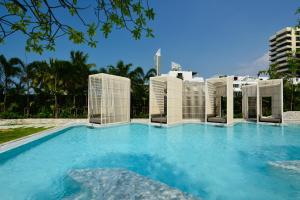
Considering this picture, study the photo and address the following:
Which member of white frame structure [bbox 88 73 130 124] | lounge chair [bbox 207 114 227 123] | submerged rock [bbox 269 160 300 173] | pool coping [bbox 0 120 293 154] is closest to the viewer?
submerged rock [bbox 269 160 300 173]

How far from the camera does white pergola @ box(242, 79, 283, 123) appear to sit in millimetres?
17203

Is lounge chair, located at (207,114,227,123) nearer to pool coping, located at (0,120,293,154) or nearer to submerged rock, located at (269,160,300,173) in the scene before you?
pool coping, located at (0,120,293,154)

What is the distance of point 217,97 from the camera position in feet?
63.5

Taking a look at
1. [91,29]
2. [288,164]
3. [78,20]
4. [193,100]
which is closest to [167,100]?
[193,100]

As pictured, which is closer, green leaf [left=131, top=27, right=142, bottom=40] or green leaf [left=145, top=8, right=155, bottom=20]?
green leaf [left=145, top=8, right=155, bottom=20]

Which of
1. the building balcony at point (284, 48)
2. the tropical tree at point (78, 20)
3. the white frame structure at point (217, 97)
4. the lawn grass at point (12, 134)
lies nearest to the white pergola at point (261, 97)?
the white frame structure at point (217, 97)

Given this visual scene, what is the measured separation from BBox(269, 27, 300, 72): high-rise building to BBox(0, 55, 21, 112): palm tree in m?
71.2

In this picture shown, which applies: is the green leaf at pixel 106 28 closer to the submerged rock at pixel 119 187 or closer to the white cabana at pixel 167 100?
the submerged rock at pixel 119 187

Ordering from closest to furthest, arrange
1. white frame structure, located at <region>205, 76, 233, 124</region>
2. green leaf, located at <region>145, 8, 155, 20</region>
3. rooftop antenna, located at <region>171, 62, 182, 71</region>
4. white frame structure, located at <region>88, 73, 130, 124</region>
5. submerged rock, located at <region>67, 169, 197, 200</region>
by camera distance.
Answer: green leaf, located at <region>145, 8, 155, 20</region> → submerged rock, located at <region>67, 169, 197, 200</region> → white frame structure, located at <region>88, 73, 130, 124</region> → white frame structure, located at <region>205, 76, 233, 124</region> → rooftop antenna, located at <region>171, 62, 182, 71</region>

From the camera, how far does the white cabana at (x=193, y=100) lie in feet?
60.7

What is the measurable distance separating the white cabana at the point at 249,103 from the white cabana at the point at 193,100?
4612 millimetres

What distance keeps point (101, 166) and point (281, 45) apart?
82286mm

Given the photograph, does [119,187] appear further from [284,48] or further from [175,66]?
[284,48]

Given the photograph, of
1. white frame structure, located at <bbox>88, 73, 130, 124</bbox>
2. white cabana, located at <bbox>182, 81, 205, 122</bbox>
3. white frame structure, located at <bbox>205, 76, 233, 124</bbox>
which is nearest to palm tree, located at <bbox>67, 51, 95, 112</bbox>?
white frame structure, located at <bbox>88, 73, 130, 124</bbox>
